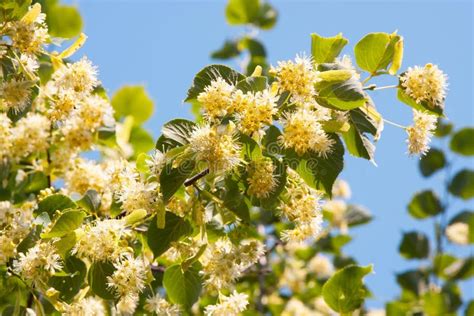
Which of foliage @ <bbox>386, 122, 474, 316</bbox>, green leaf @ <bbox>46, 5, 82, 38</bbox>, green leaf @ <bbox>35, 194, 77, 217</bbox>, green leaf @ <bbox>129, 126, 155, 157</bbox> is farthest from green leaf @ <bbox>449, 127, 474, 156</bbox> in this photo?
green leaf @ <bbox>35, 194, 77, 217</bbox>

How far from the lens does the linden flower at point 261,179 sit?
5.41 feet

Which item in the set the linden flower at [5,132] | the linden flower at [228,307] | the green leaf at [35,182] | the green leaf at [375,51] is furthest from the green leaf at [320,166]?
the green leaf at [35,182]

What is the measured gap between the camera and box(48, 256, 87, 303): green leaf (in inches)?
69.6

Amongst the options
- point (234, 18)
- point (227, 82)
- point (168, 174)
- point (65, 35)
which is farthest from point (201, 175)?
point (234, 18)

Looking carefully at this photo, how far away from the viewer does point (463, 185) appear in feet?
15.0

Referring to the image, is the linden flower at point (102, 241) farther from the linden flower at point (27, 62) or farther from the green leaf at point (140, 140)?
the green leaf at point (140, 140)

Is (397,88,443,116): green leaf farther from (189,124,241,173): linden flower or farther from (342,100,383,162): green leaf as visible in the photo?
(189,124,241,173): linden flower

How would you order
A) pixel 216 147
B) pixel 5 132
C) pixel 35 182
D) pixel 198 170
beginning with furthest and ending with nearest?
pixel 35 182 → pixel 5 132 → pixel 198 170 → pixel 216 147

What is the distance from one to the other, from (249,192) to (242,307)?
0.36 metres

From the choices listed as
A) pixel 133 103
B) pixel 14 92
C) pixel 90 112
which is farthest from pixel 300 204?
pixel 133 103

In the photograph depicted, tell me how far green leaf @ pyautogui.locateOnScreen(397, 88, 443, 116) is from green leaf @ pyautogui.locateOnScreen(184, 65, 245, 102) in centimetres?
44

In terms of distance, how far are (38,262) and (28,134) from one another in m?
0.61

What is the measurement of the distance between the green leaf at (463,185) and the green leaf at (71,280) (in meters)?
3.34

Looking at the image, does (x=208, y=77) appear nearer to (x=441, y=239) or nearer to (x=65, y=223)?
(x=65, y=223)
